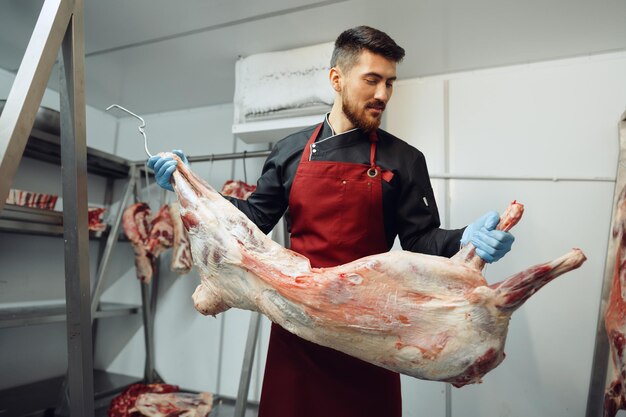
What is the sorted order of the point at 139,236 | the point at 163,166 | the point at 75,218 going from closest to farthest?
the point at 75,218
the point at 163,166
the point at 139,236

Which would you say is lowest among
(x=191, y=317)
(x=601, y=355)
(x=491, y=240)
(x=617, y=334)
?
(x=191, y=317)

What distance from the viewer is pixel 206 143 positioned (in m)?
3.21

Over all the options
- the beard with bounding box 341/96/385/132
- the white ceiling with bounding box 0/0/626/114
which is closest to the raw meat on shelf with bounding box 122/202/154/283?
the white ceiling with bounding box 0/0/626/114

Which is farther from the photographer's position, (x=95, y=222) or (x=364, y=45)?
(x=95, y=222)

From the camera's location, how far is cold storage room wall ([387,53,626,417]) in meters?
2.14

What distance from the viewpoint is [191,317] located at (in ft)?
9.98

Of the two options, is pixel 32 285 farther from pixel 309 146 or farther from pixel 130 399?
pixel 309 146

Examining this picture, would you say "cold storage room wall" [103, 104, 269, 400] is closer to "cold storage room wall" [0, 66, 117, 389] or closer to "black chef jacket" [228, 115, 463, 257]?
"cold storage room wall" [0, 66, 117, 389]

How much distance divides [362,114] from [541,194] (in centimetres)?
141

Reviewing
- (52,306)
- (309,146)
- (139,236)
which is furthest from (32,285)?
(309,146)

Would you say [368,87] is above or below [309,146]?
above

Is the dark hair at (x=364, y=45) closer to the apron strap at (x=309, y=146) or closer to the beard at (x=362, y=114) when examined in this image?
the beard at (x=362, y=114)

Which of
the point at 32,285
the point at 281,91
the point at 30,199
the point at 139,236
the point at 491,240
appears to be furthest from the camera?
the point at 32,285

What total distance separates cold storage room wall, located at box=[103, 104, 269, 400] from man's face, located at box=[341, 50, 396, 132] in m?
1.60
